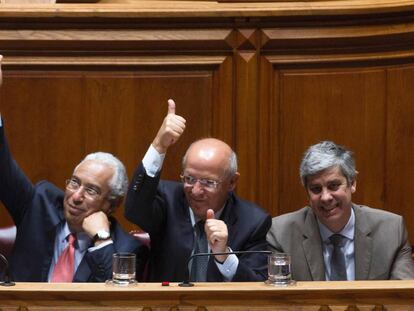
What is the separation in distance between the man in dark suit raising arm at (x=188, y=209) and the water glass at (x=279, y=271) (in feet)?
0.77

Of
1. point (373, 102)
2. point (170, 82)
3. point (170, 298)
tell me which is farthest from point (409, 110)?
point (170, 298)

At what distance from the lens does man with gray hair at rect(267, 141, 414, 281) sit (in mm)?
1988

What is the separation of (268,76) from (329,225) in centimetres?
43

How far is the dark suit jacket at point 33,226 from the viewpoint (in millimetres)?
2016

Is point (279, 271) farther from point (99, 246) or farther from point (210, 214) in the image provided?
point (99, 246)

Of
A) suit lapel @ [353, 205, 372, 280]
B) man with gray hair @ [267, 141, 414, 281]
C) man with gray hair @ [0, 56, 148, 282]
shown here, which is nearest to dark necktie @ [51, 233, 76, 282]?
man with gray hair @ [0, 56, 148, 282]

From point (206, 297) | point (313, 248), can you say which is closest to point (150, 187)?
point (313, 248)

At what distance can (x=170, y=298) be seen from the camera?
1.63m

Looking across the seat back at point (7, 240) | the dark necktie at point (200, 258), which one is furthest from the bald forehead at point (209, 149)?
the seat back at point (7, 240)

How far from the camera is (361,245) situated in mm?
2006

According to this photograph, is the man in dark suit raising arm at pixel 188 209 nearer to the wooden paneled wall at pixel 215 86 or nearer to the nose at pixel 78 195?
the nose at pixel 78 195

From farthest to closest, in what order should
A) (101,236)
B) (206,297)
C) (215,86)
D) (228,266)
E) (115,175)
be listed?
1. (215,86)
2. (115,175)
3. (101,236)
4. (228,266)
5. (206,297)

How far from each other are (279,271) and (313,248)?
1.02 feet

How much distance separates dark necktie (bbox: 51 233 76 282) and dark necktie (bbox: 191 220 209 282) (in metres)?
0.20
